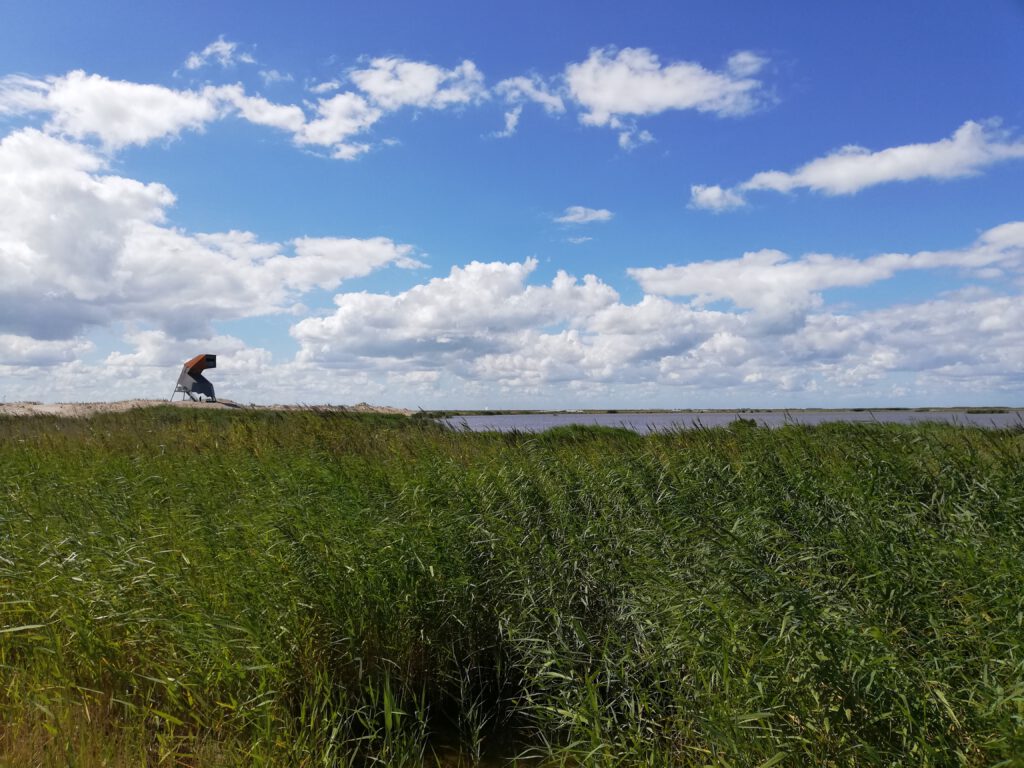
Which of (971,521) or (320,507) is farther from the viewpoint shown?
(320,507)

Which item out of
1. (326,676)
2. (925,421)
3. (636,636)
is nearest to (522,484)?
(636,636)

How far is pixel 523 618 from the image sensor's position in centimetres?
491

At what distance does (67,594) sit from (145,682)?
1022 mm

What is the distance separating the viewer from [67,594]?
4637 mm

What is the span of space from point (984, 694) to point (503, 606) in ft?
10.3

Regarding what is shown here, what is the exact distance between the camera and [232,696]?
12.6 feet

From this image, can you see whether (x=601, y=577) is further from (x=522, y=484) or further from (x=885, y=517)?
(x=885, y=517)

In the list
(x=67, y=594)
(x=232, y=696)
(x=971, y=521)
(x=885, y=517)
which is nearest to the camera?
(x=232, y=696)

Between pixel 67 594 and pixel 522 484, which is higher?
pixel 522 484

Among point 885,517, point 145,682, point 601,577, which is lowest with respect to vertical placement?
point 145,682

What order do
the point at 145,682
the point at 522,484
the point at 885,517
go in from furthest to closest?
the point at 522,484, the point at 885,517, the point at 145,682

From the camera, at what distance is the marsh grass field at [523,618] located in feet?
11.0

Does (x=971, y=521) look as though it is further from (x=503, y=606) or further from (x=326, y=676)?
(x=326, y=676)

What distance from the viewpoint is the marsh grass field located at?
131 inches
